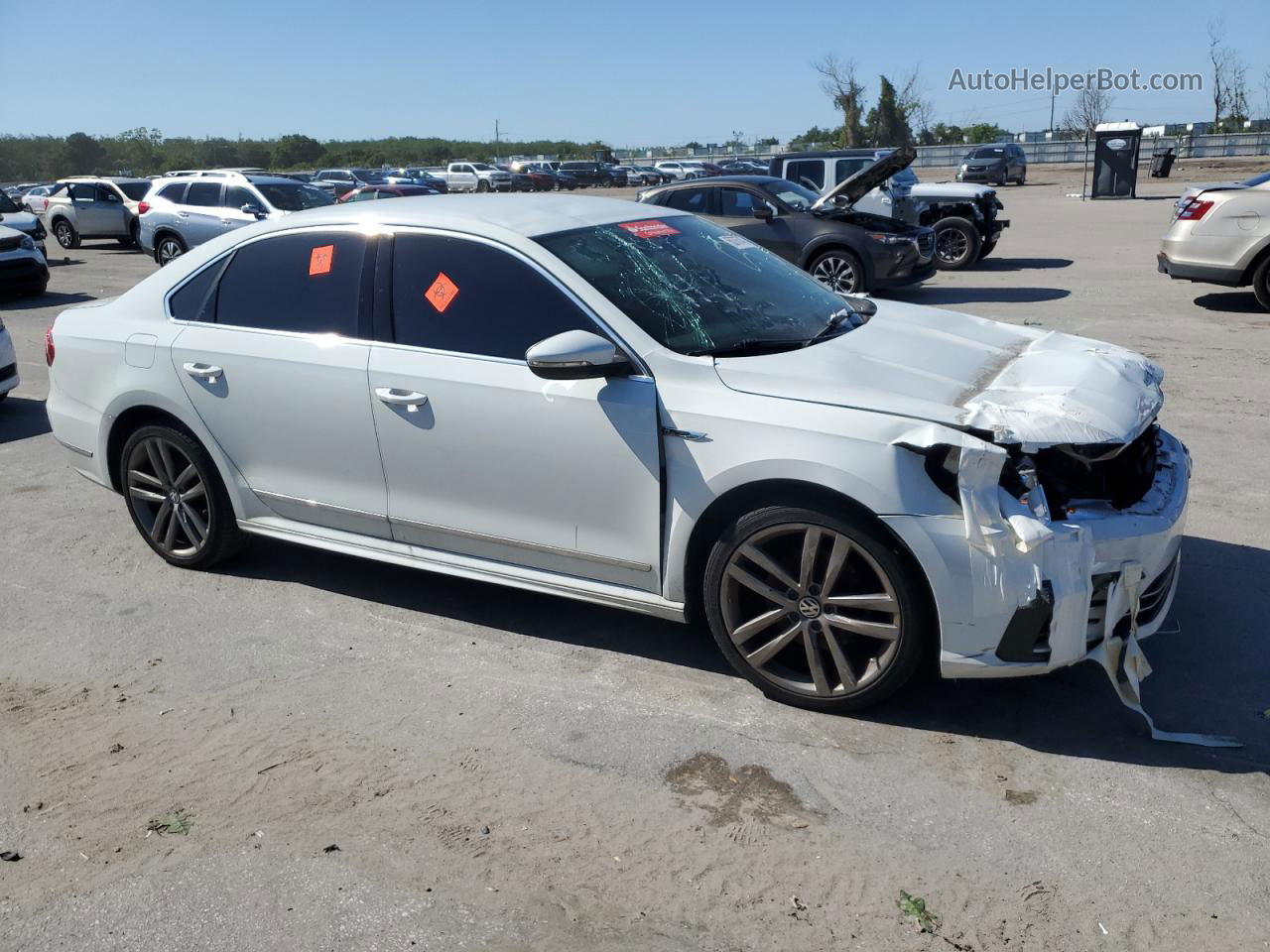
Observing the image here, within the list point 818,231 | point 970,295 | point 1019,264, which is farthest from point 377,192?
point 970,295

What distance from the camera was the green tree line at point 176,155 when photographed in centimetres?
7950

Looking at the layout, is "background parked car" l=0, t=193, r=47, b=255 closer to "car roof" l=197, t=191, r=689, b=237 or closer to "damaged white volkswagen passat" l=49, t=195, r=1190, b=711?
"damaged white volkswagen passat" l=49, t=195, r=1190, b=711

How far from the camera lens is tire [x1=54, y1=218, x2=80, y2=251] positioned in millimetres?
26000

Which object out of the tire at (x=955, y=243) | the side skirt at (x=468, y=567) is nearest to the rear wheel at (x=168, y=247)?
the tire at (x=955, y=243)

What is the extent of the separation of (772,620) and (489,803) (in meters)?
1.14

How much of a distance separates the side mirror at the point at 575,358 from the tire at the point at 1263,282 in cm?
1011

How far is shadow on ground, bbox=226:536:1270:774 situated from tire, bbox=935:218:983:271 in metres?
12.0

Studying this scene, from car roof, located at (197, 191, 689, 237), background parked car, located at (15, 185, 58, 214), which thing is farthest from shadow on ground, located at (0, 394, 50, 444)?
background parked car, located at (15, 185, 58, 214)

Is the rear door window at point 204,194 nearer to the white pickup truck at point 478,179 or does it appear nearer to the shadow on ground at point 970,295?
the shadow on ground at point 970,295

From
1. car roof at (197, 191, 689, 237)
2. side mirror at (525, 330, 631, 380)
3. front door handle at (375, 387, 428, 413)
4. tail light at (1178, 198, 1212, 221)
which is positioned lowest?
front door handle at (375, 387, 428, 413)

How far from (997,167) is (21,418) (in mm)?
39656

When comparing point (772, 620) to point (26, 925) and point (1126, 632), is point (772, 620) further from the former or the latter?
point (26, 925)

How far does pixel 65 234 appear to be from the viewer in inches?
1038

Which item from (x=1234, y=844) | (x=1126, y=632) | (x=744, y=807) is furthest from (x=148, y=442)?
(x=1234, y=844)
